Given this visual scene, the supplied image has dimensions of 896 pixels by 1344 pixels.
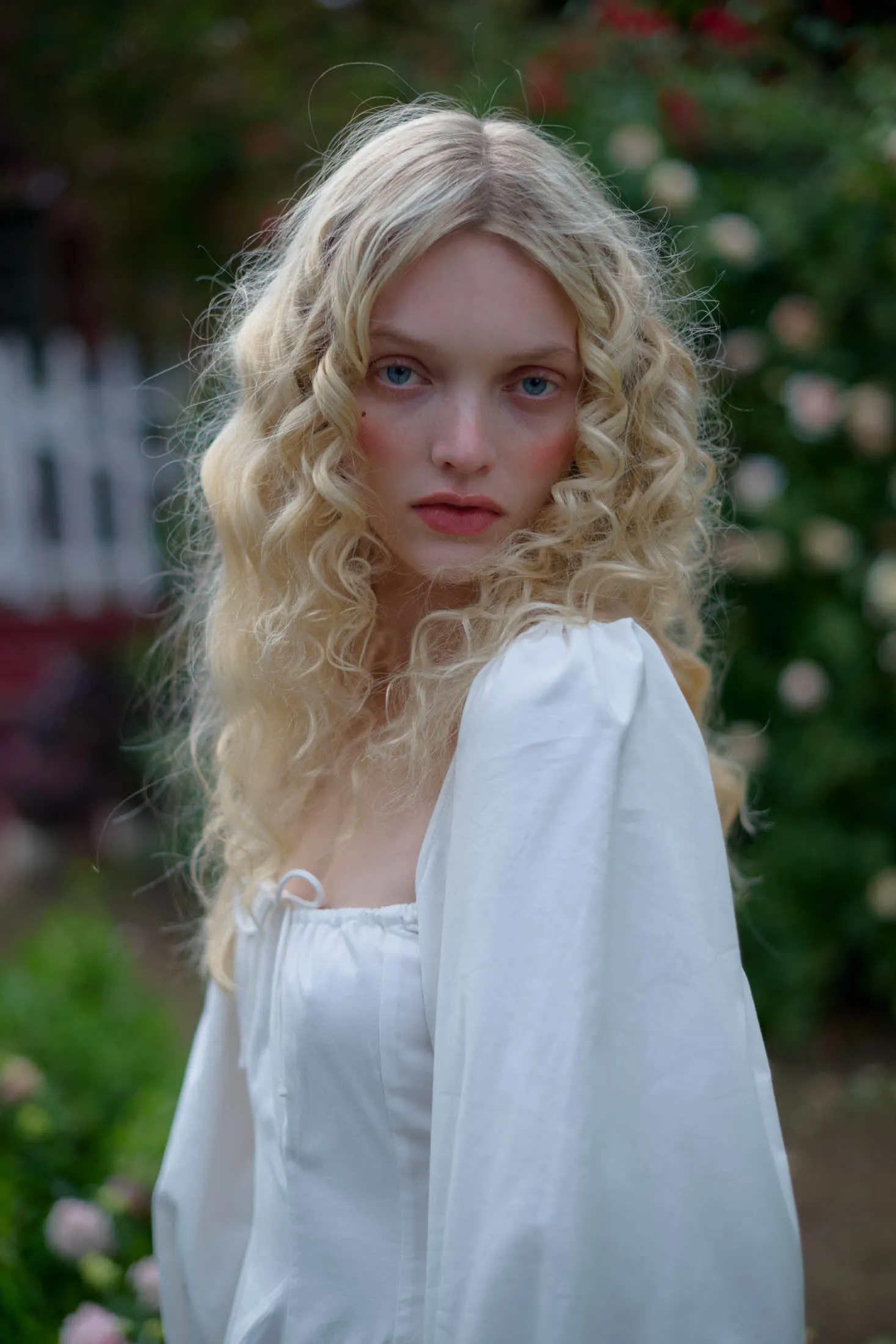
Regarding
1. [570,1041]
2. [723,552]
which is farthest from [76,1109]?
[723,552]

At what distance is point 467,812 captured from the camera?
1071 millimetres

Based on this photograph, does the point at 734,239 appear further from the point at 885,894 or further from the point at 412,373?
the point at 412,373

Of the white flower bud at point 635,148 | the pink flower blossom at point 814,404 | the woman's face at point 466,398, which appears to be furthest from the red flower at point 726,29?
the woman's face at point 466,398

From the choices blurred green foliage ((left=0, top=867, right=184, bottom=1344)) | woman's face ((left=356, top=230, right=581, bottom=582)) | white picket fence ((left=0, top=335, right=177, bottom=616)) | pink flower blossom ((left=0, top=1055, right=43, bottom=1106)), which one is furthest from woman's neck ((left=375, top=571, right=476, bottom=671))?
white picket fence ((left=0, top=335, right=177, bottom=616))

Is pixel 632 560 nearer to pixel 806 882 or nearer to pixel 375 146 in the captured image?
pixel 375 146

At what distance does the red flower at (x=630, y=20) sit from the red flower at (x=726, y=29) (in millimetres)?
126

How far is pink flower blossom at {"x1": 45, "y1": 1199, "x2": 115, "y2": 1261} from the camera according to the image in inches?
79.5

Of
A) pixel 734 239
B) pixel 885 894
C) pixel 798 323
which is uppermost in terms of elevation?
pixel 734 239

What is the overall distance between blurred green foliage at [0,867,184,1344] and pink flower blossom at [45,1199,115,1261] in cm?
3

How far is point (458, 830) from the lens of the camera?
42.4 inches

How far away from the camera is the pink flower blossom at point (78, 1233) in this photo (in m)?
2.02

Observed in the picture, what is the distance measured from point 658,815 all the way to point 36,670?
614 cm

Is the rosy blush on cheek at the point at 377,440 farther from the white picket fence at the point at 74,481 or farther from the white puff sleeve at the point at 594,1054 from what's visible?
the white picket fence at the point at 74,481

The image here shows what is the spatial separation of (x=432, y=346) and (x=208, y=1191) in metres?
1.08
